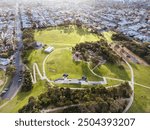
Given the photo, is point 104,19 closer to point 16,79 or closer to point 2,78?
point 16,79

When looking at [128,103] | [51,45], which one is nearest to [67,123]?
[128,103]

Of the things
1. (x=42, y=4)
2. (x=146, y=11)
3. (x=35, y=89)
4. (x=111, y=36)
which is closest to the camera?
(x=35, y=89)

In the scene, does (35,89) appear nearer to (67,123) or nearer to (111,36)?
(67,123)

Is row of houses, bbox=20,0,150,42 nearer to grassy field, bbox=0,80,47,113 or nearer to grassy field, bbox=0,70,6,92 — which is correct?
grassy field, bbox=0,70,6,92

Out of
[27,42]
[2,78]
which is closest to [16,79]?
[2,78]

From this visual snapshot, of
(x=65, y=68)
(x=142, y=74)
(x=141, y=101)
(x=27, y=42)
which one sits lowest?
(x=141, y=101)

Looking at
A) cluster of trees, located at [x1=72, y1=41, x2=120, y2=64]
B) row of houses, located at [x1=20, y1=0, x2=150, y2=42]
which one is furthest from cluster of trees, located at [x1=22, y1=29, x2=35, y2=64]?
cluster of trees, located at [x1=72, y1=41, x2=120, y2=64]

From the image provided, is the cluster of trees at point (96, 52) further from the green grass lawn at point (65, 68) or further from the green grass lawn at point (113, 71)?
the green grass lawn at point (65, 68)
